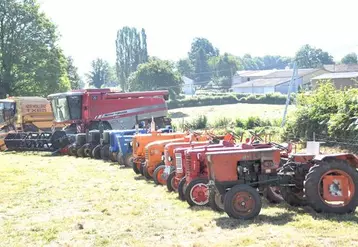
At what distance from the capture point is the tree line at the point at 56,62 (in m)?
42.1

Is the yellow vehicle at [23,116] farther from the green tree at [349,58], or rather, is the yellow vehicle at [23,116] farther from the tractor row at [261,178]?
the green tree at [349,58]

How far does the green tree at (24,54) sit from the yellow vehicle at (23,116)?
15.8m

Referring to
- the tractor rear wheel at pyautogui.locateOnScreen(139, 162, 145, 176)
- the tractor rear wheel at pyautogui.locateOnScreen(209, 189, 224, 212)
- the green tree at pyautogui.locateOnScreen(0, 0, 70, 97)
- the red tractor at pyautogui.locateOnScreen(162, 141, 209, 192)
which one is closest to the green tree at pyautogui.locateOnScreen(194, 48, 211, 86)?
the green tree at pyautogui.locateOnScreen(0, 0, 70, 97)

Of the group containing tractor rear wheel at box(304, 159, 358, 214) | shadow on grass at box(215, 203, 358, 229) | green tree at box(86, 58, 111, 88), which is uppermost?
green tree at box(86, 58, 111, 88)

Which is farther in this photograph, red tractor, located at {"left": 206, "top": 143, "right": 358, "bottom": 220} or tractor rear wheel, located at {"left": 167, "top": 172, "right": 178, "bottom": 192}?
tractor rear wheel, located at {"left": 167, "top": 172, "right": 178, "bottom": 192}

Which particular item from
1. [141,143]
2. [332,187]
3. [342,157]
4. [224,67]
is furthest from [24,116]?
[224,67]

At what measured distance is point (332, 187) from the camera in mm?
7434

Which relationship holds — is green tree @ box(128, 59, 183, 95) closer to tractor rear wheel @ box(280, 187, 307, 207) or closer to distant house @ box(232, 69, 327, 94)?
distant house @ box(232, 69, 327, 94)

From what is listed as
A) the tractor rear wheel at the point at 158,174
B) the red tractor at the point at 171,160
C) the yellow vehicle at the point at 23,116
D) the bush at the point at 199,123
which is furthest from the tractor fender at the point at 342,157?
the bush at the point at 199,123

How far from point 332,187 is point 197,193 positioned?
89.7 inches

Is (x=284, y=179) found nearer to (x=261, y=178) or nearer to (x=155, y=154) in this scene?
(x=261, y=178)

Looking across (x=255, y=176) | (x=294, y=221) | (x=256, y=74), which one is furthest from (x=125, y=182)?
(x=256, y=74)

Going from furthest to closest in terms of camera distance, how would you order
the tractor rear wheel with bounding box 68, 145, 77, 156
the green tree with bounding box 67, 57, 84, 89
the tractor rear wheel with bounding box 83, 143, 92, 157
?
the green tree with bounding box 67, 57, 84, 89, the tractor rear wheel with bounding box 68, 145, 77, 156, the tractor rear wheel with bounding box 83, 143, 92, 157

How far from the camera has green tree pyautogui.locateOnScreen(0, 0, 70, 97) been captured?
42.0 metres
